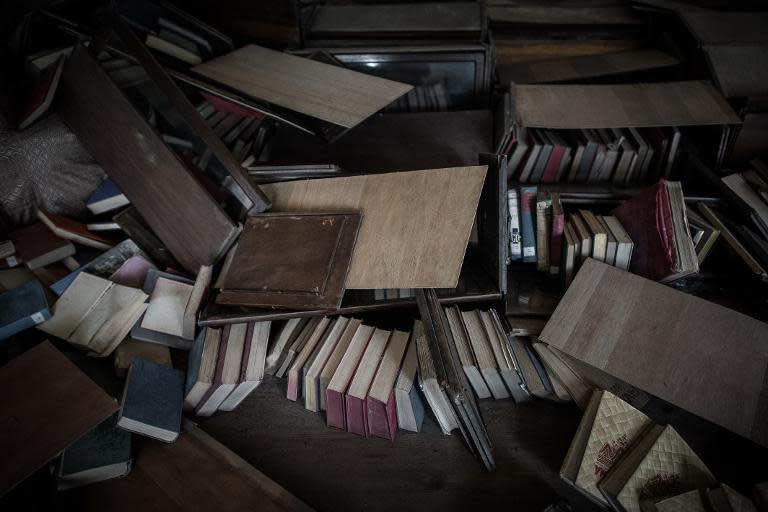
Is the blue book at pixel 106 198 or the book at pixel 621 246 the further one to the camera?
the blue book at pixel 106 198

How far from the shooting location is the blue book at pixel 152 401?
4.82 feet

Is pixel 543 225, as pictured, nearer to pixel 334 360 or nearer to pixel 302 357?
pixel 334 360

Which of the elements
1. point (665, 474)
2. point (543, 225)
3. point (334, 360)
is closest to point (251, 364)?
point (334, 360)

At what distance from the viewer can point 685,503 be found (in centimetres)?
120

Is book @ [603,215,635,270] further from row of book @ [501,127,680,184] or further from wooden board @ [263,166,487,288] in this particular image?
wooden board @ [263,166,487,288]

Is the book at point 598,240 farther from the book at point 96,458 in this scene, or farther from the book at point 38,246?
the book at point 38,246

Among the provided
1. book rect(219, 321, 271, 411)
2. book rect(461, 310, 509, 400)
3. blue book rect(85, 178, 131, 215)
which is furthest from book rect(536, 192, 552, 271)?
blue book rect(85, 178, 131, 215)

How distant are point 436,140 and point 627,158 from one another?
912 millimetres

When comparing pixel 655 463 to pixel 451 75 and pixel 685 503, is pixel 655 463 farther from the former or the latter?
pixel 451 75

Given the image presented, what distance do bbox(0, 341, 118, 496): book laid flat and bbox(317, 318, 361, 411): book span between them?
67cm

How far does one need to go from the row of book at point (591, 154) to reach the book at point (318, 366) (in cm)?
111

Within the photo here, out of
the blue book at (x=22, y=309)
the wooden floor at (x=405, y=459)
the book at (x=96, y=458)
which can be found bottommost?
the wooden floor at (x=405, y=459)

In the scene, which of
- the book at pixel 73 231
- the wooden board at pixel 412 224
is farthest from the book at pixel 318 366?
the book at pixel 73 231

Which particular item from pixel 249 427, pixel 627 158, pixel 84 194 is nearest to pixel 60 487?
pixel 249 427
